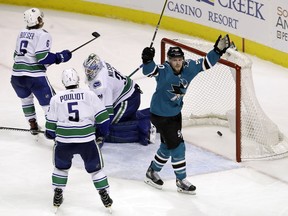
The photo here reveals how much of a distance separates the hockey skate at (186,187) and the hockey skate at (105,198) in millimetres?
584

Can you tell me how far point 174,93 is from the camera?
20.1 ft

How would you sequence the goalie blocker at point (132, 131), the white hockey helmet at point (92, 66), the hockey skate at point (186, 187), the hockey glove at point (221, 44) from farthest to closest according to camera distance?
the goalie blocker at point (132, 131) < the white hockey helmet at point (92, 66) < the hockey skate at point (186, 187) < the hockey glove at point (221, 44)

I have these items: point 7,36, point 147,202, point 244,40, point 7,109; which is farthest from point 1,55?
point 147,202

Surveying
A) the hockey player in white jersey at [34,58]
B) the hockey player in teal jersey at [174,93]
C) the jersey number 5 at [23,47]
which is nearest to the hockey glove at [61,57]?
the hockey player in white jersey at [34,58]

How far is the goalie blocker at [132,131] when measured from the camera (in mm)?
7156

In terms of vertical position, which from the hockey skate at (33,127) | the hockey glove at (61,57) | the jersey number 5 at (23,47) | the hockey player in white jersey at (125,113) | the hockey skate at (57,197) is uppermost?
the jersey number 5 at (23,47)

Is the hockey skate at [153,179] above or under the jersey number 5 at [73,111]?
under

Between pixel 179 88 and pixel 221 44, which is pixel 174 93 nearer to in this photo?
pixel 179 88

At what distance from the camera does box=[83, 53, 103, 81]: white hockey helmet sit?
6.70 metres

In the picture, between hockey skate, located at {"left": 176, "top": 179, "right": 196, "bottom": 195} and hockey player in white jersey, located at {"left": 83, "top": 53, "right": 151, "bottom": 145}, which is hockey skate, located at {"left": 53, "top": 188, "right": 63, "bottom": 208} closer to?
→ hockey skate, located at {"left": 176, "top": 179, "right": 196, "bottom": 195}

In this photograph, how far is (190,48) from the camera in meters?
7.20

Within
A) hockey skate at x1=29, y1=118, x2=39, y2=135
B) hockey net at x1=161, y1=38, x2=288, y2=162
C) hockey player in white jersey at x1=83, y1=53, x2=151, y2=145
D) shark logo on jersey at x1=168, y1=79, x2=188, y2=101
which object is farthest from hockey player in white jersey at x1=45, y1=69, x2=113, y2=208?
hockey skate at x1=29, y1=118, x2=39, y2=135

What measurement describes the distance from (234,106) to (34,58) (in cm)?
162

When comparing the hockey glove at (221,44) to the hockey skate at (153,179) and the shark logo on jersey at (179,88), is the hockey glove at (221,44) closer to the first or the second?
the shark logo on jersey at (179,88)
